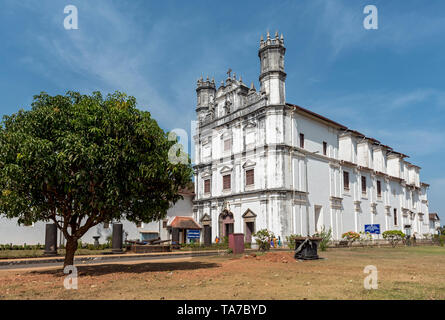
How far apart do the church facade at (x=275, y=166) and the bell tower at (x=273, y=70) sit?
0.09 m

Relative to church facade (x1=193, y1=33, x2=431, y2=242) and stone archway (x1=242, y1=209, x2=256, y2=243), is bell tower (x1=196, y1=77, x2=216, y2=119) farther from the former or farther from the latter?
stone archway (x1=242, y1=209, x2=256, y2=243)

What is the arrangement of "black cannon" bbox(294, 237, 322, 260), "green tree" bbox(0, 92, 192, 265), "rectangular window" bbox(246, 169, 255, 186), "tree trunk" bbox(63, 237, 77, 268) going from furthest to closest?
"rectangular window" bbox(246, 169, 255, 186)
"black cannon" bbox(294, 237, 322, 260)
"tree trunk" bbox(63, 237, 77, 268)
"green tree" bbox(0, 92, 192, 265)

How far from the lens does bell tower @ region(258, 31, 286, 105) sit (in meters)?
33.4

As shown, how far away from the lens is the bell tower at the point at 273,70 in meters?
33.4

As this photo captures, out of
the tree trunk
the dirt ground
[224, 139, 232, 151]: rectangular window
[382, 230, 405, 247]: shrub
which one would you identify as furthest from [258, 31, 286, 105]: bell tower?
the tree trunk

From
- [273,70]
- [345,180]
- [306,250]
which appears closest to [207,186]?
[273,70]

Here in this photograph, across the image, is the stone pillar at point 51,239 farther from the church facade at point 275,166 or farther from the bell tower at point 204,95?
the bell tower at point 204,95

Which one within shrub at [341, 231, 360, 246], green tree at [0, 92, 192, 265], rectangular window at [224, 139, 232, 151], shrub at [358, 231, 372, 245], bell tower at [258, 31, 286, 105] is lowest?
shrub at [358, 231, 372, 245]

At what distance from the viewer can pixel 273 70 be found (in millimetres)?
33562

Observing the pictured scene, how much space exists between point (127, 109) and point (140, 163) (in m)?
1.82

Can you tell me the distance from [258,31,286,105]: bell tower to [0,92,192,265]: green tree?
22.4 meters

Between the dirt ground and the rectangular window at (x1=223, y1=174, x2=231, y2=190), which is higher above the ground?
the rectangular window at (x1=223, y1=174, x2=231, y2=190)
